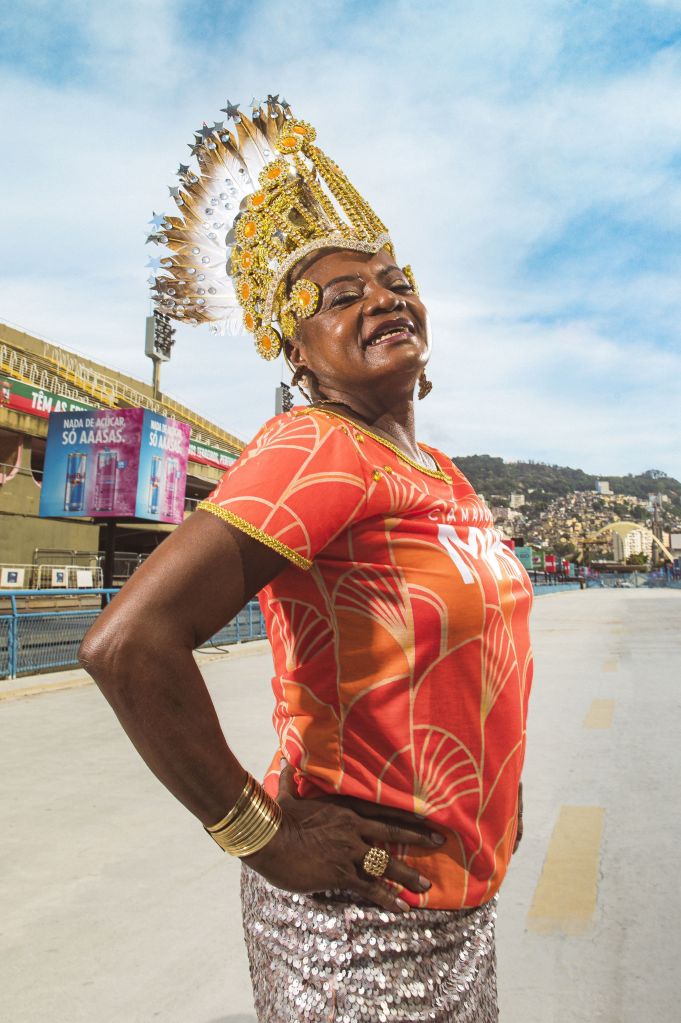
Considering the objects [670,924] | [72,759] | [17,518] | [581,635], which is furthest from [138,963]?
[17,518]

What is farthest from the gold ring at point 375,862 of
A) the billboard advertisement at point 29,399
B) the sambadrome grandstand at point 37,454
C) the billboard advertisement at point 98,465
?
the billboard advertisement at point 29,399

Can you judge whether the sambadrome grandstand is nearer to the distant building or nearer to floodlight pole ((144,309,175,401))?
floodlight pole ((144,309,175,401))

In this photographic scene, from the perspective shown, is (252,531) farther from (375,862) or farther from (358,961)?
(358,961)

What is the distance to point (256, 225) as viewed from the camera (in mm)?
1789

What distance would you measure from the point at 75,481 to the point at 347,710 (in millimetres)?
20229

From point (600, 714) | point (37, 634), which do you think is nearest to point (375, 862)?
point (600, 714)

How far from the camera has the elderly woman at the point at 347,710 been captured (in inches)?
40.0

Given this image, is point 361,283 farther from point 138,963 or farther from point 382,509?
point 138,963

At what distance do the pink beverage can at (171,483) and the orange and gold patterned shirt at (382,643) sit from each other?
826 inches

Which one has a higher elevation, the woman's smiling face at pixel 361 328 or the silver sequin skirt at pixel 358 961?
the woman's smiling face at pixel 361 328

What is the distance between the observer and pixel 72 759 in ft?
18.2

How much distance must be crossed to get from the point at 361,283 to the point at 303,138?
63cm

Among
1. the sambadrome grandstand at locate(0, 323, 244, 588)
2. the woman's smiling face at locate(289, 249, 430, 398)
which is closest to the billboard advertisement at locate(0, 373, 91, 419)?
the sambadrome grandstand at locate(0, 323, 244, 588)

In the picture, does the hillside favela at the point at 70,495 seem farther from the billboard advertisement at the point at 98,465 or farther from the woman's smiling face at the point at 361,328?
the woman's smiling face at the point at 361,328
